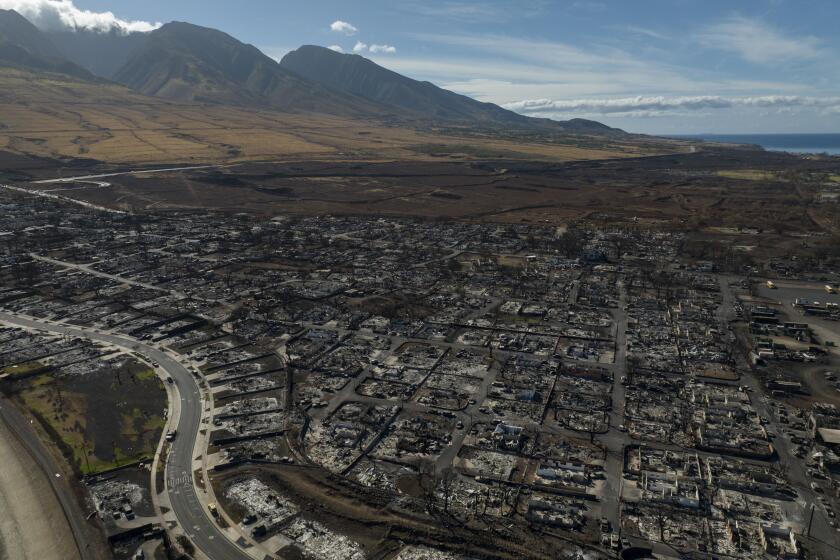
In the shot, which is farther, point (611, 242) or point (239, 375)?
point (611, 242)

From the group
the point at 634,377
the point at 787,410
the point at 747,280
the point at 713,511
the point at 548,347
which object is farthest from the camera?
the point at 747,280

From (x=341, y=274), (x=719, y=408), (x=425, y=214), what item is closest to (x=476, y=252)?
(x=341, y=274)

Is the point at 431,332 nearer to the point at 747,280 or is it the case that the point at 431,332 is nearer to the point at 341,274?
the point at 341,274

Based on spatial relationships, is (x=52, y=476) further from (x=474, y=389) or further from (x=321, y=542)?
(x=474, y=389)

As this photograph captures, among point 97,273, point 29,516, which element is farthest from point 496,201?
point 29,516

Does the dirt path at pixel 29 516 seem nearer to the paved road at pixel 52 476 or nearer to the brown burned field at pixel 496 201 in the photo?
the paved road at pixel 52 476

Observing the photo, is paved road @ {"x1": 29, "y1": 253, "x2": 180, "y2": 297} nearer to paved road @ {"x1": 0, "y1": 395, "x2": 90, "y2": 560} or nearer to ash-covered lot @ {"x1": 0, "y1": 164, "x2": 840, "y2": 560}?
ash-covered lot @ {"x1": 0, "y1": 164, "x2": 840, "y2": 560}

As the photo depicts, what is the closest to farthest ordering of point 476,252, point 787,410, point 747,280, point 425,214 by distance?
point 787,410, point 747,280, point 476,252, point 425,214

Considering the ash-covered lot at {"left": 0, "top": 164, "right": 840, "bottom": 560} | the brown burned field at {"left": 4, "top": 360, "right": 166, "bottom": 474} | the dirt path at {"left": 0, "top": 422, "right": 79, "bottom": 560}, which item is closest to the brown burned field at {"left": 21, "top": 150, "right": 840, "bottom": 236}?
the ash-covered lot at {"left": 0, "top": 164, "right": 840, "bottom": 560}

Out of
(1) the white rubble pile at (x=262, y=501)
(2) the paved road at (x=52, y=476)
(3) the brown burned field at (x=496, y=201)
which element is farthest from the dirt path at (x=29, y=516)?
(3) the brown burned field at (x=496, y=201)
